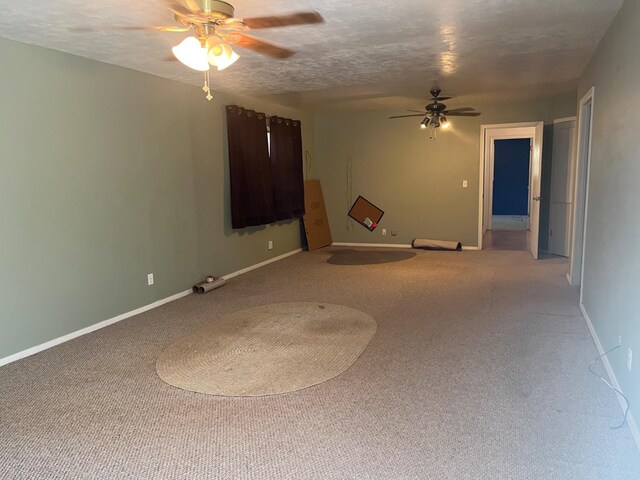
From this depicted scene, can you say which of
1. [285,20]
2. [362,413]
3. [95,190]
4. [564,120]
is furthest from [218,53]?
[564,120]

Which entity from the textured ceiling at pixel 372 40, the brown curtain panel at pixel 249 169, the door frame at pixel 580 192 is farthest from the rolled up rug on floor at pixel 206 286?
the door frame at pixel 580 192

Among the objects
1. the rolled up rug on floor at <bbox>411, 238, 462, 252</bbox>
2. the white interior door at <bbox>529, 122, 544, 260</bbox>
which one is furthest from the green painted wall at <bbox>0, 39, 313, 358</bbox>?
the white interior door at <bbox>529, 122, 544, 260</bbox>

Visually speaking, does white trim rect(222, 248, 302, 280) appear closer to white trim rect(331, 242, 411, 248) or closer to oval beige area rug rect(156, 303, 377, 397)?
white trim rect(331, 242, 411, 248)

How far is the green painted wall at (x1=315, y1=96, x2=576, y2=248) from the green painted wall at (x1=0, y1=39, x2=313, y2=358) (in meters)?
3.04

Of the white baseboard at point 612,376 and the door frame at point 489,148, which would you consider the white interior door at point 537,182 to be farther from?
the white baseboard at point 612,376

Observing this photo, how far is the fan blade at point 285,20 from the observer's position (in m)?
2.90

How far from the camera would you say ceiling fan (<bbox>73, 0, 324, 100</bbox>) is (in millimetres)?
2305

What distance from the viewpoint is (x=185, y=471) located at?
2062 millimetres

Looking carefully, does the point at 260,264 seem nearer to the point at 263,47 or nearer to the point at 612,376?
the point at 263,47

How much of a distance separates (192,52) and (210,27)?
6.8 inches

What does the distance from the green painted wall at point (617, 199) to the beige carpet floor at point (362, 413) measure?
35cm

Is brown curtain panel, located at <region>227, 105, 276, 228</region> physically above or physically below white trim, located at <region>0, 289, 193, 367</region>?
above

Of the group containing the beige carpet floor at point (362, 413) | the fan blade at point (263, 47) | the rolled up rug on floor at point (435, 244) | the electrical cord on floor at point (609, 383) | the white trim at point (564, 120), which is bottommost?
the beige carpet floor at point (362, 413)

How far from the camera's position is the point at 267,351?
3449mm
